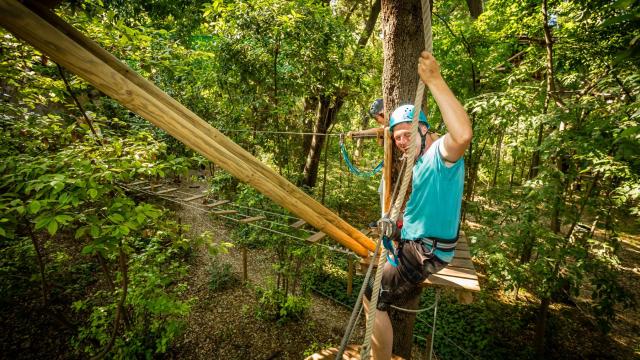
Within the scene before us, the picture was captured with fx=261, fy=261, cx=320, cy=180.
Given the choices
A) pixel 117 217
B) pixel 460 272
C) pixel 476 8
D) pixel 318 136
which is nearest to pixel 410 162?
pixel 460 272

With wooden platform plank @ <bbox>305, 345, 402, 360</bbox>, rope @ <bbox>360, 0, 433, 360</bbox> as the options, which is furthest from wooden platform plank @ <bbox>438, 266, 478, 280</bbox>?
rope @ <bbox>360, 0, 433, 360</bbox>

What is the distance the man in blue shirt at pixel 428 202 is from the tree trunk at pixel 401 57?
25.3 inches

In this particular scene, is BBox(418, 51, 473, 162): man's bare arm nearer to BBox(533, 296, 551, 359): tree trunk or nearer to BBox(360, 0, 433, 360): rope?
BBox(360, 0, 433, 360): rope

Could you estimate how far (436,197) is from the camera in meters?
1.70

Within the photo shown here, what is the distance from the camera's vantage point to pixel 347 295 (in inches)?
270

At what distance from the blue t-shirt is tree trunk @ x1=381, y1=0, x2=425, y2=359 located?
106cm

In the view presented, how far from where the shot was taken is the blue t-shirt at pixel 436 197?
5.32ft

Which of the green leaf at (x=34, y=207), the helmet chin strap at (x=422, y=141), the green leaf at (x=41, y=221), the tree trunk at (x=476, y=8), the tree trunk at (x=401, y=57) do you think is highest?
the tree trunk at (x=476, y=8)

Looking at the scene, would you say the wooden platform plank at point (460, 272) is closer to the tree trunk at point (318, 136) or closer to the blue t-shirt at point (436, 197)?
the blue t-shirt at point (436, 197)

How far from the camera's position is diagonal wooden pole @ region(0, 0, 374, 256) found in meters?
0.94

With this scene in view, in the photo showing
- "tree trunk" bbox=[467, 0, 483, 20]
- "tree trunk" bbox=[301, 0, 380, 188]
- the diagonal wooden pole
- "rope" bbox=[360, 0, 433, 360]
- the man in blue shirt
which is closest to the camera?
the diagonal wooden pole

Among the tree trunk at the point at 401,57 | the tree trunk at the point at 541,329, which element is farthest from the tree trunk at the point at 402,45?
the tree trunk at the point at 541,329

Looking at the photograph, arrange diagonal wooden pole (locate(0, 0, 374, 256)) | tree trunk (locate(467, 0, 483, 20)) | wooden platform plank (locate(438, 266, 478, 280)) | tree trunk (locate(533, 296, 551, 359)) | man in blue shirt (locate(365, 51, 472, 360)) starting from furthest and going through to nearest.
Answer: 1. tree trunk (locate(467, 0, 483, 20))
2. tree trunk (locate(533, 296, 551, 359))
3. wooden platform plank (locate(438, 266, 478, 280))
4. man in blue shirt (locate(365, 51, 472, 360))
5. diagonal wooden pole (locate(0, 0, 374, 256))

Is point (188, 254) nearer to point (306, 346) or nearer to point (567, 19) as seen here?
point (306, 346)
